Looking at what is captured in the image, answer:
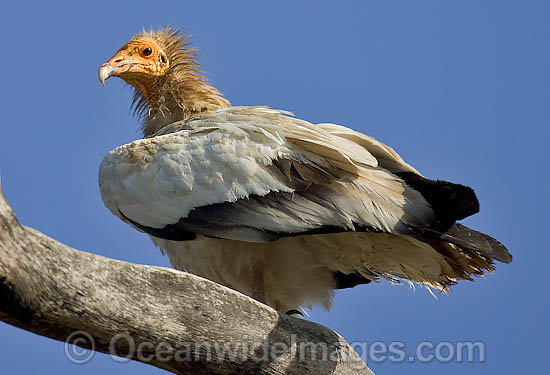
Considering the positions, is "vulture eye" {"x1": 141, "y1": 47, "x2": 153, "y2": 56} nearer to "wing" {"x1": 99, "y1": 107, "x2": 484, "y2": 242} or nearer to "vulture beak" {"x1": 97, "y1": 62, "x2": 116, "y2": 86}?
"vulture beak" {"x1": 97, "y1": 62, "x2": 116, "y2": 86}

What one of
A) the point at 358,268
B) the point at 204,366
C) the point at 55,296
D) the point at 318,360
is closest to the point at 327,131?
the point at 358,268

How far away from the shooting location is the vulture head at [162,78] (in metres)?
7.35

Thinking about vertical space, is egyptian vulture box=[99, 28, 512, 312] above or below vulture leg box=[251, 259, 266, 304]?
above

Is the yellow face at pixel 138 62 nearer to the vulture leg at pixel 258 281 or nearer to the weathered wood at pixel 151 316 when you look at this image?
the vulture leg at pixel 258 281

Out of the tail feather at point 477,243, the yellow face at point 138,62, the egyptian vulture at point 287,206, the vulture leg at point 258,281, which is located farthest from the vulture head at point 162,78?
the tail feather at point 477,243

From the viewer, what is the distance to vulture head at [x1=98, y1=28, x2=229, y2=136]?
24.1 feet

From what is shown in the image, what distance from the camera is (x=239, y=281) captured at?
6.23m

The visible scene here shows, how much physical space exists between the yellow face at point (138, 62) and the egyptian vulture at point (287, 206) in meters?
1.27

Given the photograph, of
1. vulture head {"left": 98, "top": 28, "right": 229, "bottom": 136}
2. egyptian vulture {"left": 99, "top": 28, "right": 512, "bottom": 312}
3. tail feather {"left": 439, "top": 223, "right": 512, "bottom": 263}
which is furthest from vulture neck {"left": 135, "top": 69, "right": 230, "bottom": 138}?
tail feather {"left": 439, "top": 223, "right": 512, "bottom": 263}

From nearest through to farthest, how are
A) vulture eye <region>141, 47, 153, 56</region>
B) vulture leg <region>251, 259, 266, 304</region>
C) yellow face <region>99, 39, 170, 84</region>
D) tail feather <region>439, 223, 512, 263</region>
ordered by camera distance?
tail feather <region>439, 223, 512, 263</region>
vulture leg <region>251, 259, 266, 304</region>
yellow face <region>99, 39, 170, 84</region>
vulture eye <region>141, 47, 153, 56</region>

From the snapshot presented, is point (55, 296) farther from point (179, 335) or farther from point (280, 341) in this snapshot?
point (280, 341)

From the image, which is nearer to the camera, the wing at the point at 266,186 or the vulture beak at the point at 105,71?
the wing at the point at 266,186

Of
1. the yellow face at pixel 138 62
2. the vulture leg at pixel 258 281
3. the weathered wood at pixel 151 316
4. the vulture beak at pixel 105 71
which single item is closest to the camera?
the weathered wood at pixel 151 316

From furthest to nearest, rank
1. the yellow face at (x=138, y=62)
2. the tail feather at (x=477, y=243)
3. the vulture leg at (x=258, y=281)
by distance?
the yellow face at (x=138, y=62) < the vulture leg at (x=258, y=281) < the tail feather at (x=477, y=243)
